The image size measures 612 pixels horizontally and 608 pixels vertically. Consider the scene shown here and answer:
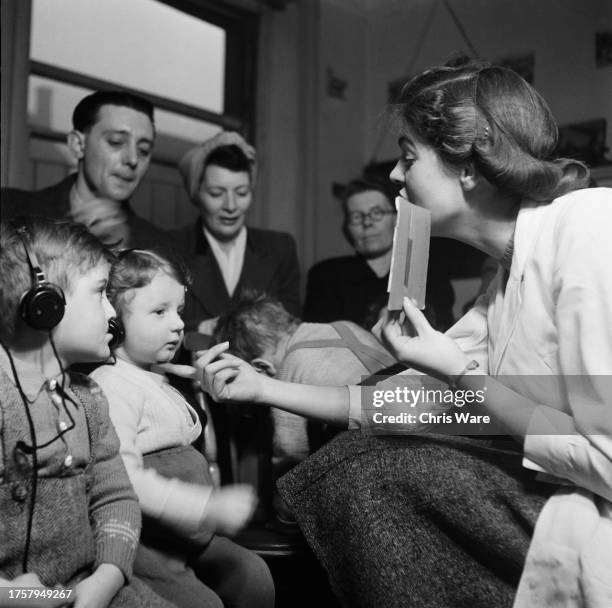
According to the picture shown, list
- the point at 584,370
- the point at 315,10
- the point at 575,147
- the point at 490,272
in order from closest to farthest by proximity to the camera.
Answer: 1. the point at 584,370
2. the point at 575,147
3. the point at 490,272
4. the point at 315,10

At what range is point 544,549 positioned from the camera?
778 mm

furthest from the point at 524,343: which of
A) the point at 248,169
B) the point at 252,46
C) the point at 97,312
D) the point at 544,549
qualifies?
the point at 252,46

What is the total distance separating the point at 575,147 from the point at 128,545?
0.88m

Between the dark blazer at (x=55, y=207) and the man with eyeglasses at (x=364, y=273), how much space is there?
13.8 inches

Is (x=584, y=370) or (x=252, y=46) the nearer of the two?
(x=584, y=370)

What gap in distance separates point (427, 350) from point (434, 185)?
0.21m

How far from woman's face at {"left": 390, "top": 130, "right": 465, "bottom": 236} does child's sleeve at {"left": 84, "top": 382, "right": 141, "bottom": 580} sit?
433 mm

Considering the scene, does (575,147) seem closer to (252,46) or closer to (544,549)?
(544,549)

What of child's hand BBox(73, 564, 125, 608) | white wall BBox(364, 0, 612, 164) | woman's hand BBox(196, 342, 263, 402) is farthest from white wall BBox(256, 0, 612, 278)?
child's hand BBox(73, 564, 125, 608)

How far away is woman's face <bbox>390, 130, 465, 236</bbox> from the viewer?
94 cm

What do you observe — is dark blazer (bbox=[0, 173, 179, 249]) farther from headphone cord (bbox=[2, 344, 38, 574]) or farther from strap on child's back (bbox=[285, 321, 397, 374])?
headphone cord (bbox=[2, 344, 38, 574])

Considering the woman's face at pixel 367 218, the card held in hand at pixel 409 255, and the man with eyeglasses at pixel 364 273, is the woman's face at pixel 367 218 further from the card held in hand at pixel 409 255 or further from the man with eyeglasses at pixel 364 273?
the card held in hand at pixel 409 255

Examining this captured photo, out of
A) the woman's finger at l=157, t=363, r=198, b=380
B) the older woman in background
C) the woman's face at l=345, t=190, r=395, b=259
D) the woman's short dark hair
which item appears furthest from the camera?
the woman's face at l=345, t=190, r=395, b=259

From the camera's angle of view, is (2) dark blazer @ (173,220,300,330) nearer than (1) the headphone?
No
